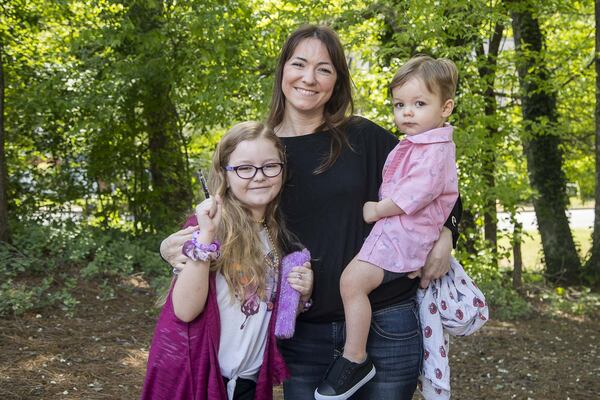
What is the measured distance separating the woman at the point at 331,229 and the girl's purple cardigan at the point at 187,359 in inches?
14.0

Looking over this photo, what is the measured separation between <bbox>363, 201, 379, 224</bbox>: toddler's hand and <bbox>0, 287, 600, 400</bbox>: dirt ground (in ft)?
9.06

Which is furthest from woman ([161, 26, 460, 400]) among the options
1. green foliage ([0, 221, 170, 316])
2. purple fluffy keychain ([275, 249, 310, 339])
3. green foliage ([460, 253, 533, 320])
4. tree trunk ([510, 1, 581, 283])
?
tree trunk ([510, 1, 581, 283])

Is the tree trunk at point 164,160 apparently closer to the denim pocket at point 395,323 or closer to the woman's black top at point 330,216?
the woman's black top at point 330,216

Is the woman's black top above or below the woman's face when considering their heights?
below

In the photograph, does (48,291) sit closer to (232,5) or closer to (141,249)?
(141,249)

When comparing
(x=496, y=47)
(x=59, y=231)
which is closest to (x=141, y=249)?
(x=59, y=231)

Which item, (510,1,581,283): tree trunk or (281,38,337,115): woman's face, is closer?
(281,38,337,115): woman's face

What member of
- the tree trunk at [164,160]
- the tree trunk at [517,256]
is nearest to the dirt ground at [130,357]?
the tree trunk at [517,256]

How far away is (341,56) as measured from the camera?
2.44 m

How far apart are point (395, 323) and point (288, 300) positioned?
394 millimetres

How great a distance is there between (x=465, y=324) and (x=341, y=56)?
3.47 ft

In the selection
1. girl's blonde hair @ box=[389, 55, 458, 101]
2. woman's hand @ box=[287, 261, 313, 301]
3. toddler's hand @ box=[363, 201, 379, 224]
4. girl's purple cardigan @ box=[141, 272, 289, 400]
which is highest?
girl's blonde hair @ box=[389, 55, 458, 101]

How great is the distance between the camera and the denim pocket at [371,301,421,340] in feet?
7.55

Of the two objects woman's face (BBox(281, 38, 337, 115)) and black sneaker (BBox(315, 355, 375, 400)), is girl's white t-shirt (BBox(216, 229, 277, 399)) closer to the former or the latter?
black sneaker (BBox(315, 355, 375, 400))
